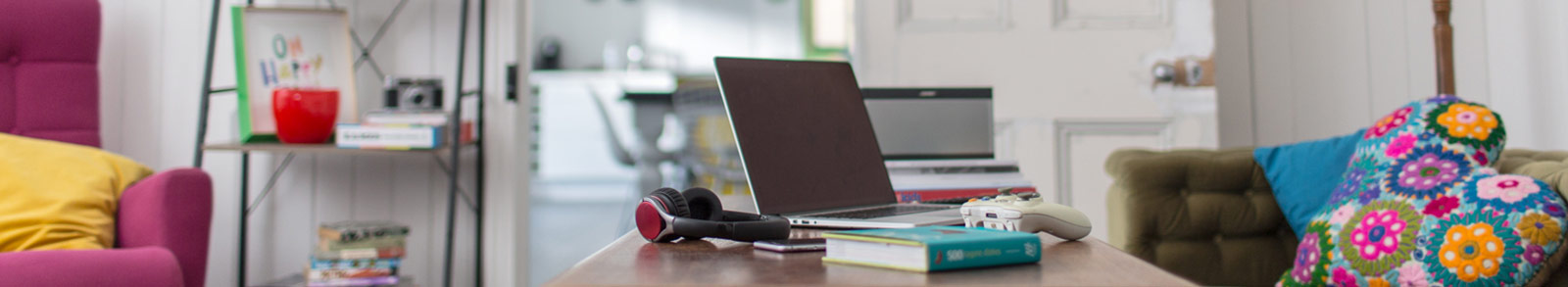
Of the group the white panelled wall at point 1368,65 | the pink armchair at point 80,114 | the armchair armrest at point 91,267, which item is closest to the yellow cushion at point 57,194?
the pink armchair at point 80,114

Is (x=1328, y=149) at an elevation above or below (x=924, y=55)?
below

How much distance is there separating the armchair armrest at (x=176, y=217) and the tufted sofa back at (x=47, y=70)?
0.58 metres

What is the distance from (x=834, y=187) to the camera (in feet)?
3.46

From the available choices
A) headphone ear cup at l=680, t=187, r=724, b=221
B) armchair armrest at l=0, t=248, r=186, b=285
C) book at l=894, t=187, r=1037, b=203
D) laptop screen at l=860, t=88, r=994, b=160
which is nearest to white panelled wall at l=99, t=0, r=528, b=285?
armchair armrest at l=0, t=248, r=186, b=285

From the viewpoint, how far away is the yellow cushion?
1.77 meters

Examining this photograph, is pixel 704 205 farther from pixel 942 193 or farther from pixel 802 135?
pixel 942 193

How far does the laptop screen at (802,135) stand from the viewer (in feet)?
3.12

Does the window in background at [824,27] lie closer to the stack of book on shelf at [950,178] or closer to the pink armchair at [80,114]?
the pink armchair at [80,114]

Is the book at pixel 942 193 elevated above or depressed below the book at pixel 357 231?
above

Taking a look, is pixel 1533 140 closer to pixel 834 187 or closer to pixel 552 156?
pixel 834 187

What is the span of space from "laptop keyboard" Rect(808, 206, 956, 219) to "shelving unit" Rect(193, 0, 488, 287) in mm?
1603

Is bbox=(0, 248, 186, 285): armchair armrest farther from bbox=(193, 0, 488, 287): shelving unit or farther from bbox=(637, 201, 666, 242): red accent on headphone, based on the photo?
bbox=(637, 201, 666, 242): red accent on headphone

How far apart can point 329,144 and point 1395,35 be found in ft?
8.89

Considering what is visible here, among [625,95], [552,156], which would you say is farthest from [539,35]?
[625,95]
